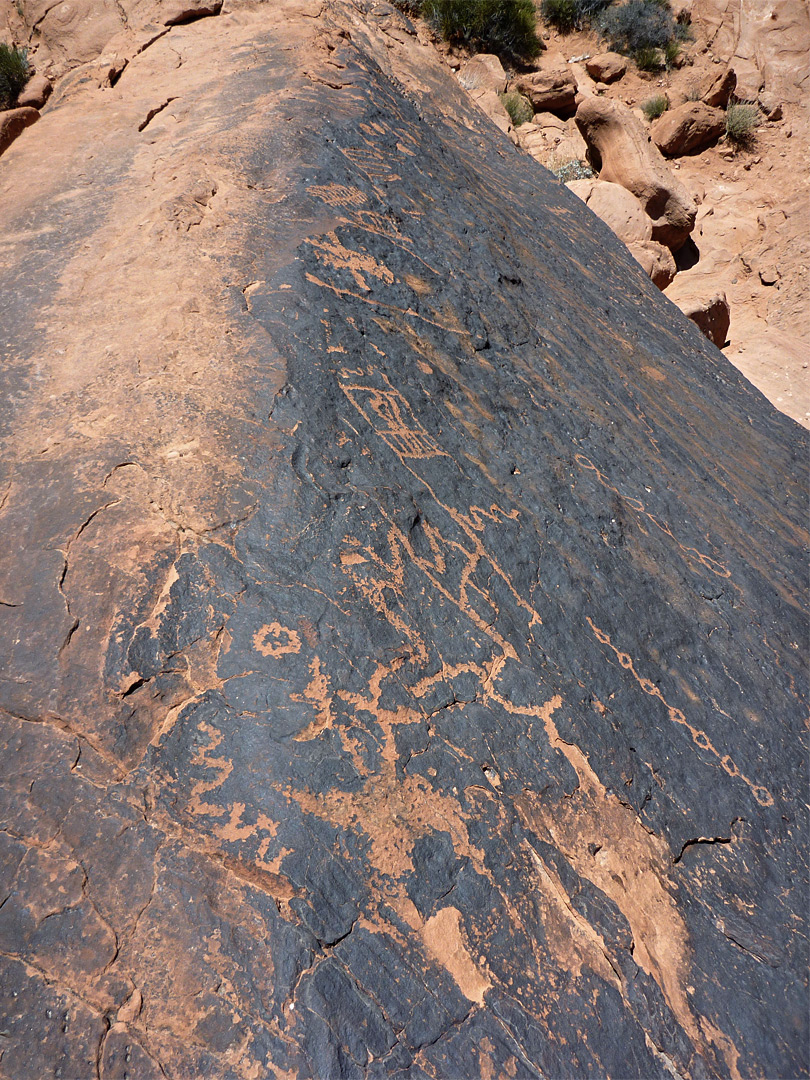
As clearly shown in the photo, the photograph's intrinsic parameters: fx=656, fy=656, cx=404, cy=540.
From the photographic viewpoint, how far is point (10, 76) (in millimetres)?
3016

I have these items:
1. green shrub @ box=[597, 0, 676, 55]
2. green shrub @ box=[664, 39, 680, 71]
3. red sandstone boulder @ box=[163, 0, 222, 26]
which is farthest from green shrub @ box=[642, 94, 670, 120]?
red sandstone boulder @ box=[163, 0, 222, 26]

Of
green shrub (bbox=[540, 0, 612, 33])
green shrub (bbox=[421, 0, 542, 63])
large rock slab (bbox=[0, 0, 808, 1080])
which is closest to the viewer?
large rock slab (bbox=[0, 0, 808, 1080])

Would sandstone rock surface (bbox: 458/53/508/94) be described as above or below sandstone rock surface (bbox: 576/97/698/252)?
above

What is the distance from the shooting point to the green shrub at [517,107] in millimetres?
6625

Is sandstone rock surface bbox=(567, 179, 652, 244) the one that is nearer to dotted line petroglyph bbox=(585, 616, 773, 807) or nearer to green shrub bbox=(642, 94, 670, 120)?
green shrub bbox=(642, 94, 670, 120)

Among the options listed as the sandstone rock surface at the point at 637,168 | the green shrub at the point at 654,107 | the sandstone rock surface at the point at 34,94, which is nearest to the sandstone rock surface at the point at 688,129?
the green shrub at the point at 654,107

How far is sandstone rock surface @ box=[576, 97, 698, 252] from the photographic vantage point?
5.87 m

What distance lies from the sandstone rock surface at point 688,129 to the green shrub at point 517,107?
156cm

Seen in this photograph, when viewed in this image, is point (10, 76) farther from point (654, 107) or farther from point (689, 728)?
point (654, 107)

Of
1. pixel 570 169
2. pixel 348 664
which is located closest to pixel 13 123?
pixel 348 664

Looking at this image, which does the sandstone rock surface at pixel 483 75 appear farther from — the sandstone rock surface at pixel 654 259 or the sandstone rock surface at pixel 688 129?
the sandstone rock surface at pixel 654 259

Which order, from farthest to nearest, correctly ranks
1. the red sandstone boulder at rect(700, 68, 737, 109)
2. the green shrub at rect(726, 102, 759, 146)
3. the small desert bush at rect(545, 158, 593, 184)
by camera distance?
the red sandstone boulder at rect(700, 68, 737, 109)
the green shrub at rect(726, 102, 759, 146)
the small desert bush at rect(545, 158, 593, 184)

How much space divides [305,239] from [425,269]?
467 mm

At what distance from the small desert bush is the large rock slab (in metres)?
4.36
